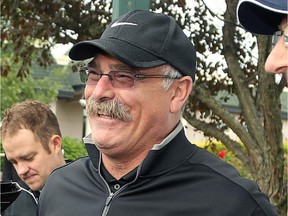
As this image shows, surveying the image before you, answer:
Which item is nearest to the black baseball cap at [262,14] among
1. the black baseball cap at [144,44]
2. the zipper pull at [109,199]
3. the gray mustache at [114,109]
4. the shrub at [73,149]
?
the black baseball cap at [144,44]

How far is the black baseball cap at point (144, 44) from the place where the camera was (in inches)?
110

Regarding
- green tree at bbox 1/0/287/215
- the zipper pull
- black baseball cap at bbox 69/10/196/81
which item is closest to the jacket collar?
the zipper pull

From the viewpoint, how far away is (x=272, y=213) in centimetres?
272

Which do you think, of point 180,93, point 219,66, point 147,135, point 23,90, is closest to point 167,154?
point 147,135

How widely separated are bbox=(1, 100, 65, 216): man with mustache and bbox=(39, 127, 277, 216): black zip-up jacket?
1005mm

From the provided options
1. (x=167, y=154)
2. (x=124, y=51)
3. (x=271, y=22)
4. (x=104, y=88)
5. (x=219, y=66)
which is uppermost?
(x=271, y=22)

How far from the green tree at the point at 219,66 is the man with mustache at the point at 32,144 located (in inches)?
70.8

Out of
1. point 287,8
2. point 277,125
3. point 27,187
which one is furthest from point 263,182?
point 287,8

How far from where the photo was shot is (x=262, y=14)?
243 cm

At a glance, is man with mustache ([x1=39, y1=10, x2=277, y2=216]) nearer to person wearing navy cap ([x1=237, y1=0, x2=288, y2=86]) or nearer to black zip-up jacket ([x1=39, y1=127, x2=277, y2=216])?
black zip-up jacket ([x1=39, y1=127, x2=277, y2=216])

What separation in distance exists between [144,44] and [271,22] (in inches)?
23.0

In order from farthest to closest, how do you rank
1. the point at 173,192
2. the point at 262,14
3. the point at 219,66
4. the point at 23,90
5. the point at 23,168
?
the point at 23,90 < the point at 219,66 < the point at 23,168 < the point at 173,192 < the point at 262,14

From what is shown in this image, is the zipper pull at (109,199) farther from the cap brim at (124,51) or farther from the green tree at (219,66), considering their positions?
the green tree at (219,66)

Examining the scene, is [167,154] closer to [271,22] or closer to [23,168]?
[271,22]
